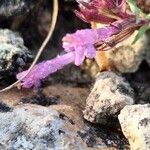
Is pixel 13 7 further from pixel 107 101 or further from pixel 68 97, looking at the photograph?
pixel 107 101

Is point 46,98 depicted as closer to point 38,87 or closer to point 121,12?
point 38,87

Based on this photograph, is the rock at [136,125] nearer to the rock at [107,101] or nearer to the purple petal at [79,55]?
the rock at [107,101]

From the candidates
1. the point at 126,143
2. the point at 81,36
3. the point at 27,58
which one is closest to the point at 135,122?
the point at 126,143

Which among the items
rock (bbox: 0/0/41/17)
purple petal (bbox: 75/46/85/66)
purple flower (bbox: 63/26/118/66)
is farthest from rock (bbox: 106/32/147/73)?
rock (bbox: 0/0/41/17)

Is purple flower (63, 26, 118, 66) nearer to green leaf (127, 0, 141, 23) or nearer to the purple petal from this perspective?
the purple petal

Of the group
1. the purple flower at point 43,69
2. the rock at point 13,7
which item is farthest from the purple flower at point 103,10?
the rock at point 13,7
